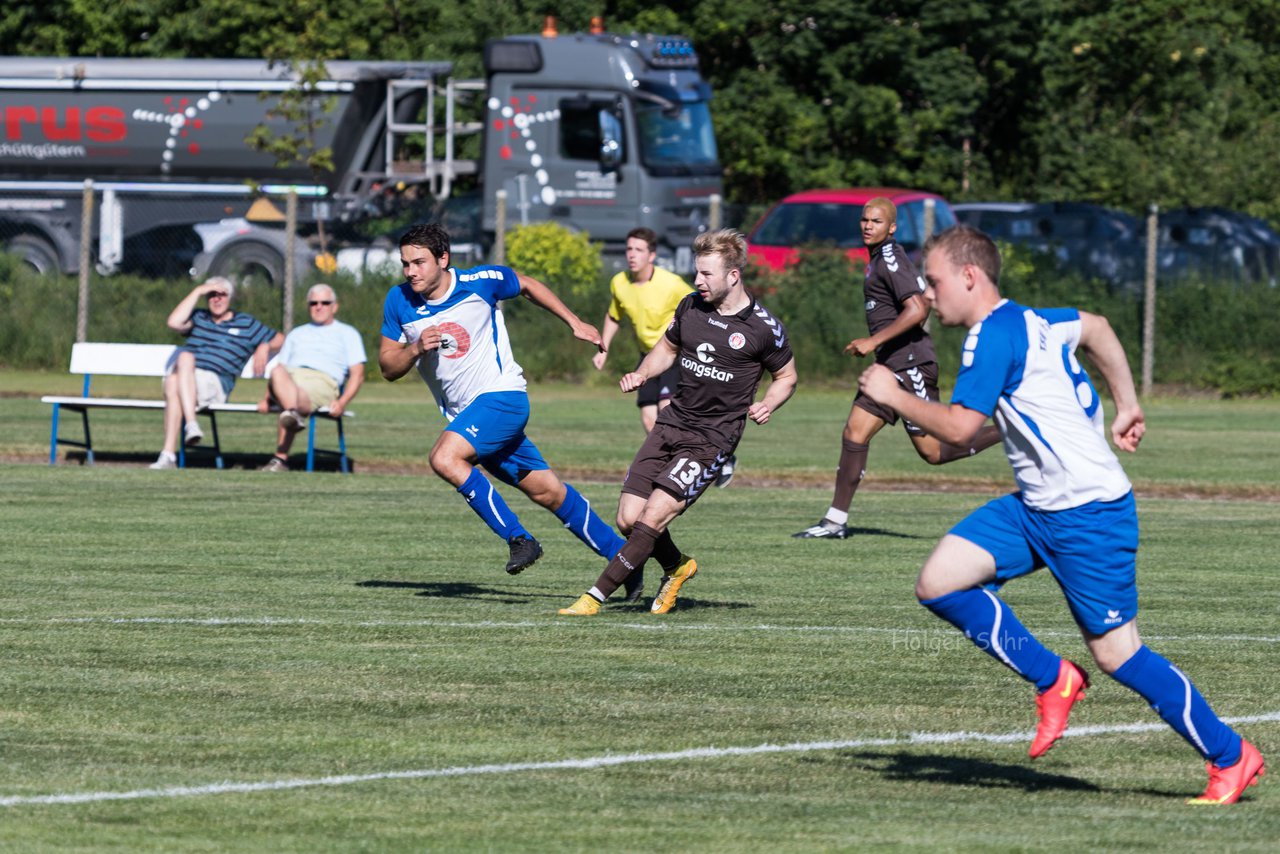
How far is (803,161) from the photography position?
40562 millimetres

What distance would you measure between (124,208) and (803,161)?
1356 centimetres

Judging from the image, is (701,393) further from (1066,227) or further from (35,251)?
(1066,227)

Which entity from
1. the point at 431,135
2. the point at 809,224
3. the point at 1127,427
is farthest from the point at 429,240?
the point at 431,135

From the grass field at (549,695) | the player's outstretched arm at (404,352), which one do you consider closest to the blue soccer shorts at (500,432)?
the player's outstretched arm at (404,352)

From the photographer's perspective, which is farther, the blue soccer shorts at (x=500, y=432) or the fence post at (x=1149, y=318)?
the fence post at (x=1149, y=318)

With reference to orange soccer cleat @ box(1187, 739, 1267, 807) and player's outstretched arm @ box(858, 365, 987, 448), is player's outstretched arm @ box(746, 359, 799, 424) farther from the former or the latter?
orange soccer cleat @ box(1187, 739, 1267, 807)

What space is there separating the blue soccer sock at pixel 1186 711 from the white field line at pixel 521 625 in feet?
9.99

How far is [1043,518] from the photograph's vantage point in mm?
6371

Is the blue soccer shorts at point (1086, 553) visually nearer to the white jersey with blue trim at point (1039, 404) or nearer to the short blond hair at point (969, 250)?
the white jersey with blue trim at point (1039, 404)

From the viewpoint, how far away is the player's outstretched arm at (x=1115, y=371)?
259 inches

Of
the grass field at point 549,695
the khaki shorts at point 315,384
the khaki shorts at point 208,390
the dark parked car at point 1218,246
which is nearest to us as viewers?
the grass field at point 549,695

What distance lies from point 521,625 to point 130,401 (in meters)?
10.2

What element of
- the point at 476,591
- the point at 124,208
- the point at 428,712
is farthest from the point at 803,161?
the point at 428,712

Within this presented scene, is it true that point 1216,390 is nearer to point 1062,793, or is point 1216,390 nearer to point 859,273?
point 859,273
